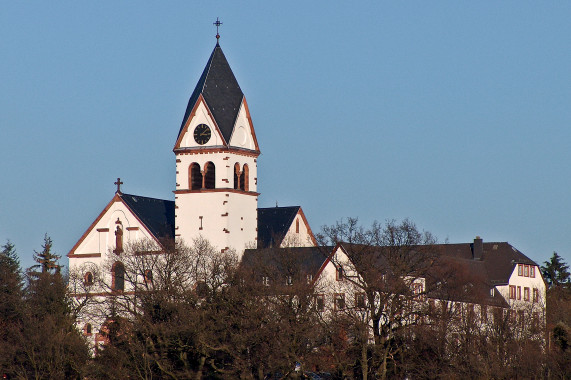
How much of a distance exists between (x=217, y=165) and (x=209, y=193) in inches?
76.8

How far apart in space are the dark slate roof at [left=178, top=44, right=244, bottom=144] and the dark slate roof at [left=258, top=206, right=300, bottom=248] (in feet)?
25.4

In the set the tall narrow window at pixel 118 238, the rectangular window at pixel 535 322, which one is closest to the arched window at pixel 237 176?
the tall narrow window at pixel 118 238

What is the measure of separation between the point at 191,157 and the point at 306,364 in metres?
26.8

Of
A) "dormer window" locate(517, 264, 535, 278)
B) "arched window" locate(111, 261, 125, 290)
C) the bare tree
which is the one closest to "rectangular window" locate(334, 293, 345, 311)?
the bare tree

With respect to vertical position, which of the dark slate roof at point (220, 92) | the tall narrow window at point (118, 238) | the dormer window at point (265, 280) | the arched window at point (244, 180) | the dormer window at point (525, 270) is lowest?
the dormer window at point (265, 280)

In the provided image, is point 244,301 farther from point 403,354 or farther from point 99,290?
point 99,290

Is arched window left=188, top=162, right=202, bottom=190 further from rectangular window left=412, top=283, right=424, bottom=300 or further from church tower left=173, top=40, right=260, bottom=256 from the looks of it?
rectangular window left=412, top=283, right=424, bottom=300

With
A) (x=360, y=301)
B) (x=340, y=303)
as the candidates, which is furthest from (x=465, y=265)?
(x=360, y=301)

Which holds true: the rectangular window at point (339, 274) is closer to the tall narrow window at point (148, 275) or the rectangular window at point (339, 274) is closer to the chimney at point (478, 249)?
the tall narrow window at point (148, 275)

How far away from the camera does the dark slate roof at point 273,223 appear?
99.0 m

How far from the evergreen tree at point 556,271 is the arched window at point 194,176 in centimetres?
4846

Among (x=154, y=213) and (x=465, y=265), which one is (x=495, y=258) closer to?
(x=465, y=265)

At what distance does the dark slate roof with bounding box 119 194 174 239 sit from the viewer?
9738cm

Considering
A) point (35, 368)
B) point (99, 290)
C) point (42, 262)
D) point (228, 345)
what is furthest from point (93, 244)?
point (228, 345)
